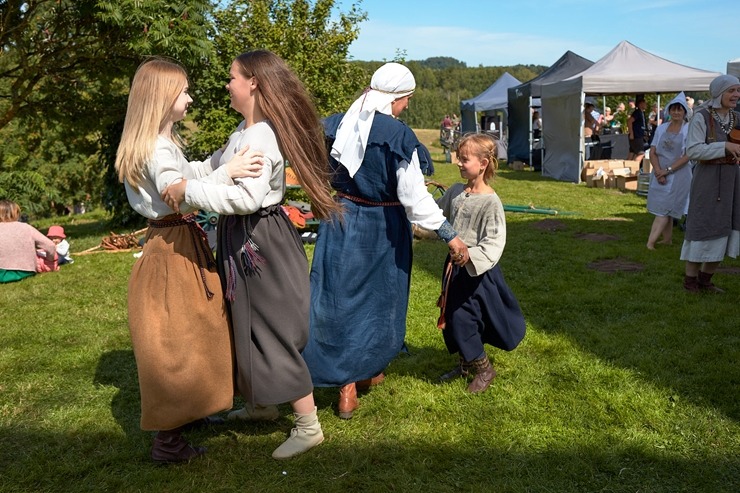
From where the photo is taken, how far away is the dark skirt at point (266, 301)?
322 cm

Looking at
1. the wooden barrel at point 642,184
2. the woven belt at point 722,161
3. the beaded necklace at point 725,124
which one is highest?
the beaded necklace at point 725,124

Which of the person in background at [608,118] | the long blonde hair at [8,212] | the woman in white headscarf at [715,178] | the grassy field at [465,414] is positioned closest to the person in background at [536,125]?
the person in background at [608,118]

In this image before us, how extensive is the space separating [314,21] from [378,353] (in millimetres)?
9205

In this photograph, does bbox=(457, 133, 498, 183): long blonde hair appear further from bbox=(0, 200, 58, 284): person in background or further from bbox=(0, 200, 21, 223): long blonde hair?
bbox=(0, 200, 21, 223): long blonde hair

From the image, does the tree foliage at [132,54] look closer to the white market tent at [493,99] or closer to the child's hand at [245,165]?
the child's hand at [245,165]

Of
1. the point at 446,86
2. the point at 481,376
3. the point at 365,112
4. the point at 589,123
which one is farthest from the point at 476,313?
the point at 446,86

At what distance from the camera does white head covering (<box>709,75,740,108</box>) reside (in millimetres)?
5719

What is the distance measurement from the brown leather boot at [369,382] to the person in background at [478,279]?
0.50 metres

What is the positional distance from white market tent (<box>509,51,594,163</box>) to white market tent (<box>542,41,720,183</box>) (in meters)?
1.61

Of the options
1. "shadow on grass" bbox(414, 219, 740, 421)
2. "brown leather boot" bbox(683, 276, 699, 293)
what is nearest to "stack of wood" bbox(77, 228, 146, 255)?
"shadow on grass" bbox(414, 219, 740, 421)

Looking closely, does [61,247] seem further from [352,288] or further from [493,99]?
[493,99]

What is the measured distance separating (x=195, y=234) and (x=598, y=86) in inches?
554

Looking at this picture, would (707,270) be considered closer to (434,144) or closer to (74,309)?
(74,309)

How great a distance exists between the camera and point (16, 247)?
7.78m
